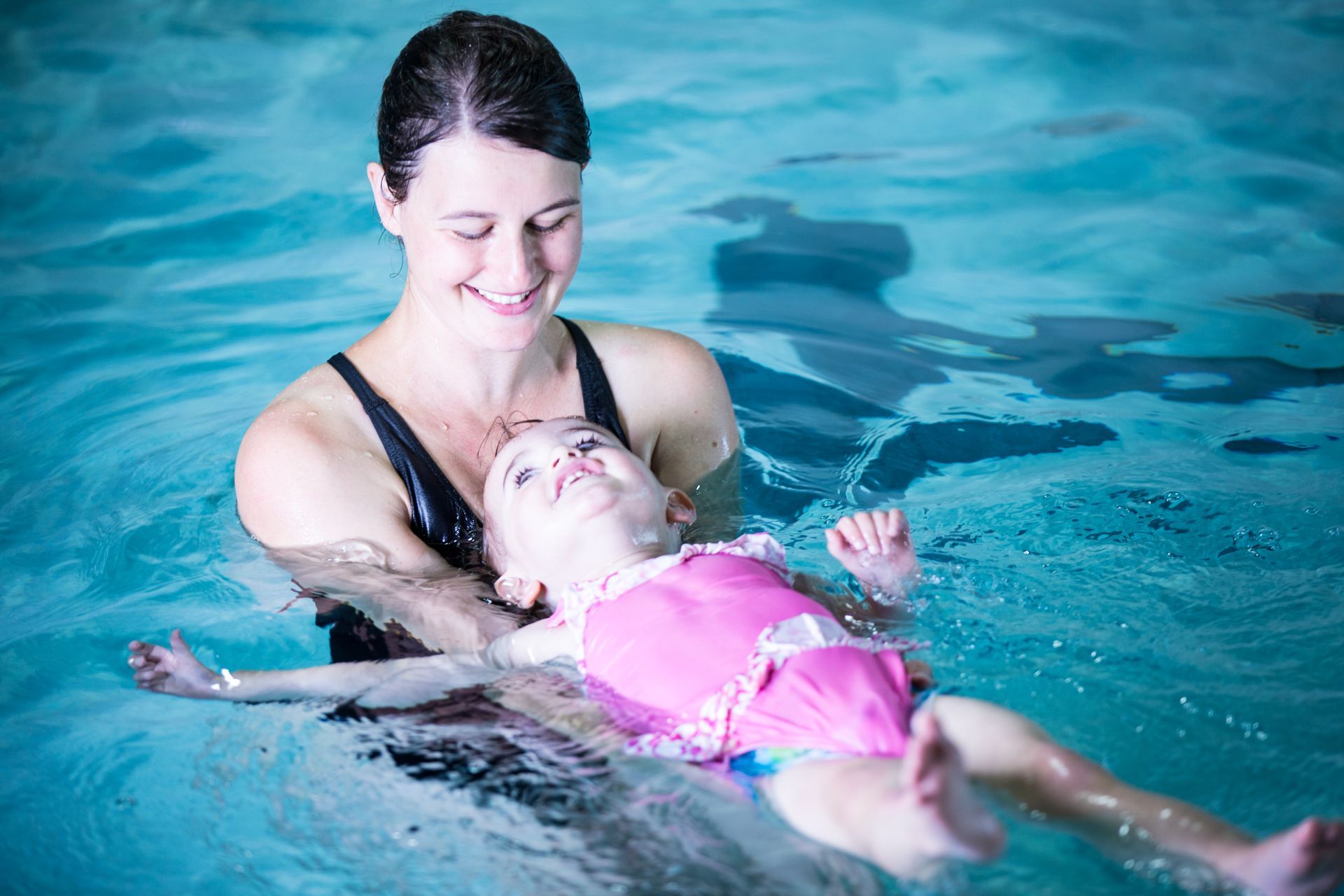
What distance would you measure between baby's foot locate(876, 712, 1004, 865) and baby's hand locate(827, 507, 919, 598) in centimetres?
94

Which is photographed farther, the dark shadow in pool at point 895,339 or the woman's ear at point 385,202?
the dark shadow in pool at point 895,339

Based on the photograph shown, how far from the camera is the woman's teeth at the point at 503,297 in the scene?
9.36 feet

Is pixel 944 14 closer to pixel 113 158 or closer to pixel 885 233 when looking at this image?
pixel 885 233

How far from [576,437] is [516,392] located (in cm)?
40

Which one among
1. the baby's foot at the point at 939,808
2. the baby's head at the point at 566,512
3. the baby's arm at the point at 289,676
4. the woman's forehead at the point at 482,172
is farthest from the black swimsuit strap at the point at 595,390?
the baby's foot at the point at 939,808

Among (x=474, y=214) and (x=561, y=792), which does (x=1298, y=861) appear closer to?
(x=561, y=792)

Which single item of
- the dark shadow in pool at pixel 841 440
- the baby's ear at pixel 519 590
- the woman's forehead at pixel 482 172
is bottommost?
the dark shadow in pool at pixel 841 440

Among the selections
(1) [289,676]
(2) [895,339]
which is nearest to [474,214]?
(1) [289,676]

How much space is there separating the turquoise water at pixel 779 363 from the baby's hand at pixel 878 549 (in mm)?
114

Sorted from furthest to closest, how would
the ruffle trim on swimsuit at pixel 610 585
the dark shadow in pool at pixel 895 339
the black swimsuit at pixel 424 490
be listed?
1. the dark shadow in pool at pixel 895 339
2. the black swimsuit at pixel 424 490
3. the ruffle trim on swimsuit at pixel 610 585

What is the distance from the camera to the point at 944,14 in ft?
26.6

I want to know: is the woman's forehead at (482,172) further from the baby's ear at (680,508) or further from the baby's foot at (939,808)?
the baby's foot at (939,808)

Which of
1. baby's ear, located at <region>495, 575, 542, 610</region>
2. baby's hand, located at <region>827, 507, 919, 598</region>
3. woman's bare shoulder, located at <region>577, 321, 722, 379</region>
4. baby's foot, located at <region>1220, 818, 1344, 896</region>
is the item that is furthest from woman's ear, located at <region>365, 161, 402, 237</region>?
baby's foot, located at <region>1220, 818, 1344, 896</region>

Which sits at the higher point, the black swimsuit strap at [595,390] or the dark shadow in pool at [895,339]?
the black swimsuit strap at [595,390]
